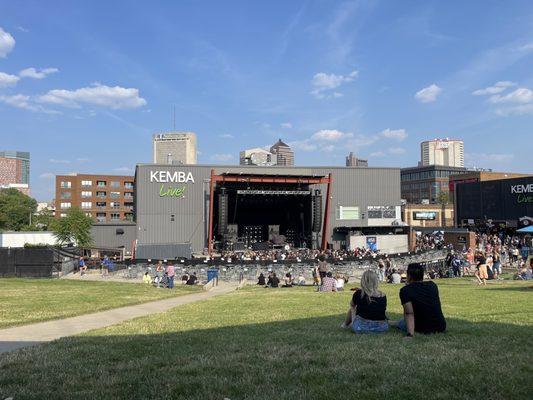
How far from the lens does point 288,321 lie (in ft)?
33.4

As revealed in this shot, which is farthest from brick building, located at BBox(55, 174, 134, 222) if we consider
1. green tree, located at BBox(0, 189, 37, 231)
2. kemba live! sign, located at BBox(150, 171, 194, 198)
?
kemba live! sign, located at BBox(150, 171, 194, 198)

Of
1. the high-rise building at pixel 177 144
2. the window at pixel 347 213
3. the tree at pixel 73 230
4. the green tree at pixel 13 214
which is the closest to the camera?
the tree at pixel 73 230

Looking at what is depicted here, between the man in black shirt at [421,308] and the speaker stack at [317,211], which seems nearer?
the man in black shirt at [421,308]

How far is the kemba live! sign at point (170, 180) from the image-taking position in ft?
201

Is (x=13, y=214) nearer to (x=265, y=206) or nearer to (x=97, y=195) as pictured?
(x=97, y=195)

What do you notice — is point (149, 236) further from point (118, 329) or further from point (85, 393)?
point (85, 393)

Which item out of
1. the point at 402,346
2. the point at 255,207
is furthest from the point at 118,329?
the point at 255,207

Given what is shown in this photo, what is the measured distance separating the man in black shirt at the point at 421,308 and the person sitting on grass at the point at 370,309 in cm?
52

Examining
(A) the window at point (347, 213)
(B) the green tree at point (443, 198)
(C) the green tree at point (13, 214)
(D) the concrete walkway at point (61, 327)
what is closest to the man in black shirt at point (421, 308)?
(D) the concrete walkway at point (61, 327)

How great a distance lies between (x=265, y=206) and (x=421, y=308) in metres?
59.7

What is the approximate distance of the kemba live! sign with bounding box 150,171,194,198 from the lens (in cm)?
6119

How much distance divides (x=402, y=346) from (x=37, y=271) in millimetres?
30408

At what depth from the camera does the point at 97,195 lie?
121 metres

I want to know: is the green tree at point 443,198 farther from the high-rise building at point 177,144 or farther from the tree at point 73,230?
the tree at point 73,230
